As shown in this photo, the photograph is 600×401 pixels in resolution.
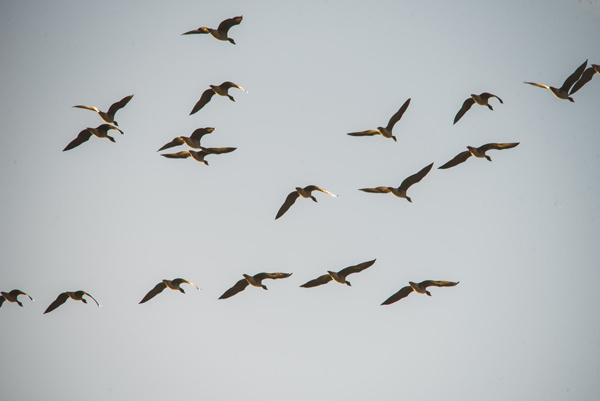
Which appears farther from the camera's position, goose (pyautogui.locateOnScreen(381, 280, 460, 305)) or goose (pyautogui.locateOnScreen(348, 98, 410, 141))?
goose (pyautogui.locateOnScreen(381, 280, 460, 305))

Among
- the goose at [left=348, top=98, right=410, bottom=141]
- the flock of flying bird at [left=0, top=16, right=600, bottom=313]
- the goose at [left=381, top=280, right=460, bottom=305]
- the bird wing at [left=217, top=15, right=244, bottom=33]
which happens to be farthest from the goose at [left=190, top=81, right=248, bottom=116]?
the goose at [left=381, top=280, right=460, bottom=305]

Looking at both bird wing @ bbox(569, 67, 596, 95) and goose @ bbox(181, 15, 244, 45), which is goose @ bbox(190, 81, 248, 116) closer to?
goose @ bbox(181, 15, 244, 45)

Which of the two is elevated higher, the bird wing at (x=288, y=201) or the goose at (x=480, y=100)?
the goose at (x=480, y=100)

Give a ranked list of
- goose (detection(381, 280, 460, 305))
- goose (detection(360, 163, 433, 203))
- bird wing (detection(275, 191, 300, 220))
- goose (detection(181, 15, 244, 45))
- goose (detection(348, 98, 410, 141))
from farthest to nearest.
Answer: bird wing (detection(275, 191, 300, 220)) → goose (detection(381, 280, 460, 305)) → goose (detection(348, 98, 410, 141)) → goose (detection(360, 163, 433, 203)) → goose (detection(181, 15, 244, 45))

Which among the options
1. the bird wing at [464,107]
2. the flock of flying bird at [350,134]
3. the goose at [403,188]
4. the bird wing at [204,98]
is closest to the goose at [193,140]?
the flock of flying bird at [350,134]

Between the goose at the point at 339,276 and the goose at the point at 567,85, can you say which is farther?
the goose at the point at 339,276

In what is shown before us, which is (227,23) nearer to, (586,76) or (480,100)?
(480,100)

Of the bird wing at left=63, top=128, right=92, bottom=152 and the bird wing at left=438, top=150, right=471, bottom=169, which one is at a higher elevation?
the bird wing at left=63, top=128, right=92, bottom=152

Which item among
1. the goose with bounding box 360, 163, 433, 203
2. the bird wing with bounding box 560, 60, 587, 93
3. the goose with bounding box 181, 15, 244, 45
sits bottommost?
the goose with bounding box 360, 163, 433, 203

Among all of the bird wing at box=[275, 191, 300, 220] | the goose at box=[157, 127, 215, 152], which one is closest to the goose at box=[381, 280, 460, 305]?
the bird wing at box=[275, 191, 300, 220]

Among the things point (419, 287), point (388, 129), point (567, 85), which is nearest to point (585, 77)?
point (567, 85)

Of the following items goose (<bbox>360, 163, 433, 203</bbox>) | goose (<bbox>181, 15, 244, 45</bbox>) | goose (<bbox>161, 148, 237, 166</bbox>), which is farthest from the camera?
goose (<bbox>161, 148, 237, 166</bbox>)

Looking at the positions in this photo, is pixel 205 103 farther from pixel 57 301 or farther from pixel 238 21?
pixel 57 301

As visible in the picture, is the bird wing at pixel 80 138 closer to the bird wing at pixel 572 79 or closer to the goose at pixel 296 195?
the goose at pixel 296 195
